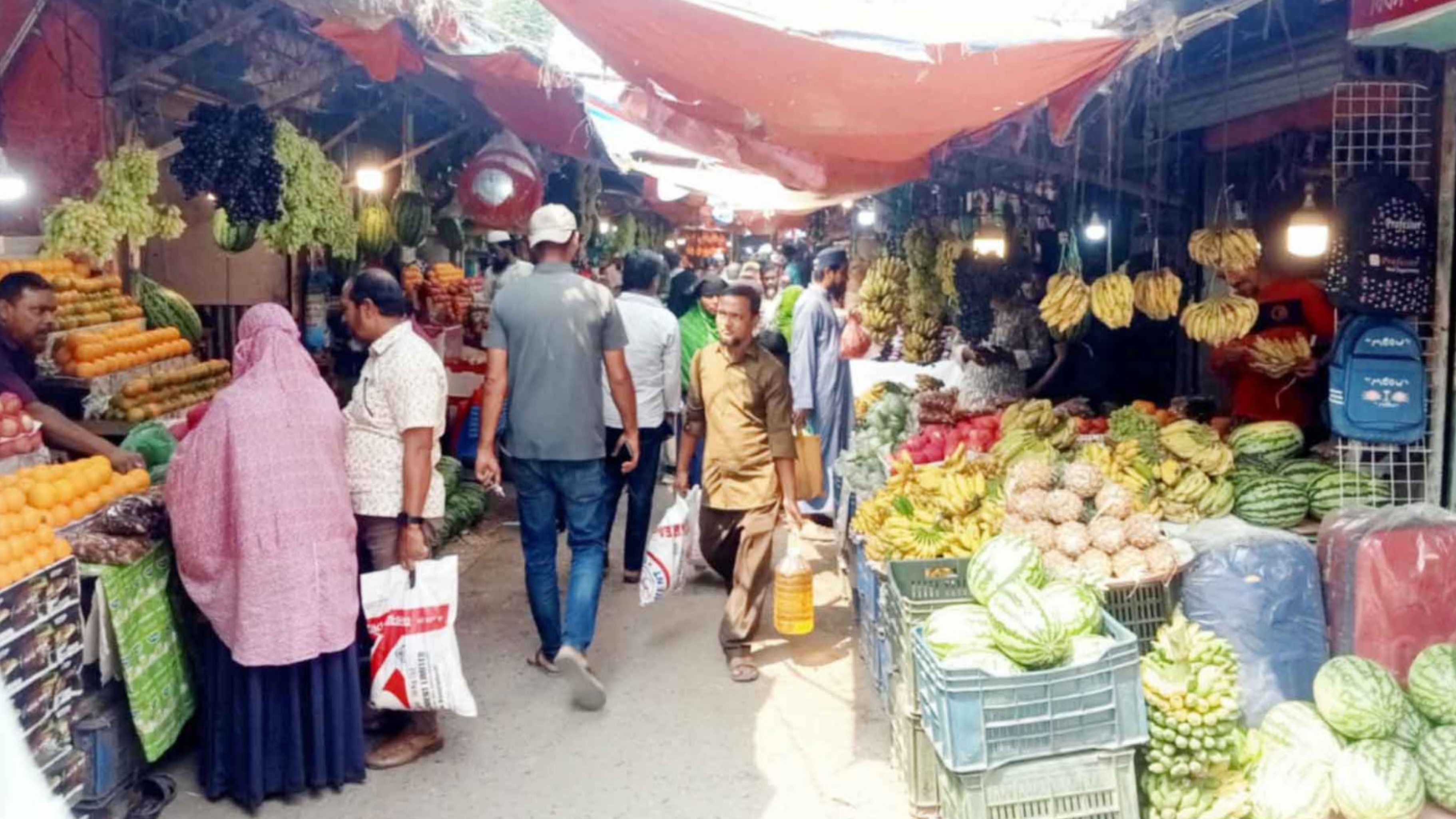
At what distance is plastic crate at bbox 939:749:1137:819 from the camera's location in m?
3.21

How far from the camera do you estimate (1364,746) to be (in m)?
3.39

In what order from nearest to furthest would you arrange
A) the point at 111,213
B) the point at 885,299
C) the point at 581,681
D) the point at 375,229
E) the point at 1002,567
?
1. the point at 1002,567
2. the point at 581,681
3. the point at 111,213
4. the point at 375,229
5. the point at 885,299

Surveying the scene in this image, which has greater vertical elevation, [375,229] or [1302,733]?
[375,229]

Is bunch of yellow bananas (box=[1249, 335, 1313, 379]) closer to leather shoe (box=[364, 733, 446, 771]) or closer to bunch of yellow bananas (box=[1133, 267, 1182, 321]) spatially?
bunch of yellow bananas (box=[1133, 267, 1182, 321])

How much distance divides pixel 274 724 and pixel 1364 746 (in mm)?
3428

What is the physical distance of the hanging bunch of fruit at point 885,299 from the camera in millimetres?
8781

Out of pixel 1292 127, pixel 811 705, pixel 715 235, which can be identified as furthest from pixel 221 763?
pixel 715 235

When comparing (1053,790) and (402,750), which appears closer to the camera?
(1053,790)

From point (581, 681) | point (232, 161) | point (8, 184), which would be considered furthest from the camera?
point (232, 161)

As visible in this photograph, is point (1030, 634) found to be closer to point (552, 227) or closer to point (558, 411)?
point (558, 411)

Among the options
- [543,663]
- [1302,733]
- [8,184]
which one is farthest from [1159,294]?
[8,184]

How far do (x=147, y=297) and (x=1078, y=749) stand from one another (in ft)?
19.3

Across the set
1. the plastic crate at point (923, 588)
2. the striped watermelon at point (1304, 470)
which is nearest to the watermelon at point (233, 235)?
the plastic crate at point (923, 588)

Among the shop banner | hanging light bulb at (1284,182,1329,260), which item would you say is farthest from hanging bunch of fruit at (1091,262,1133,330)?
the shop banner
